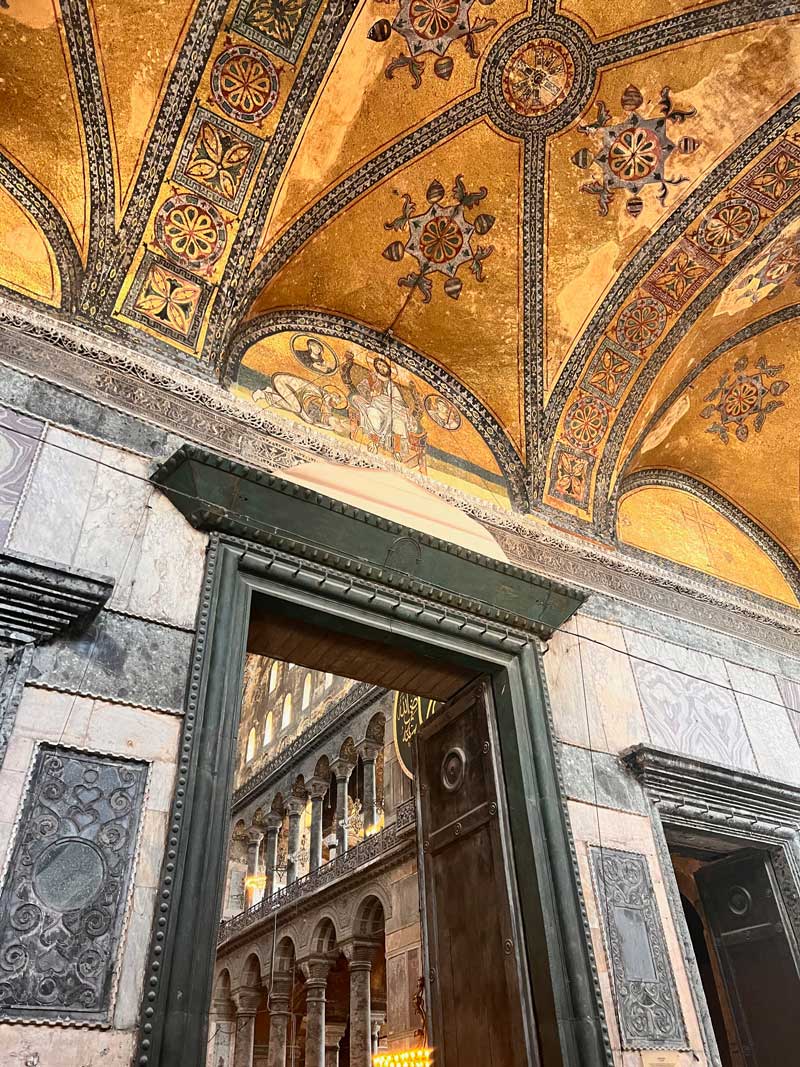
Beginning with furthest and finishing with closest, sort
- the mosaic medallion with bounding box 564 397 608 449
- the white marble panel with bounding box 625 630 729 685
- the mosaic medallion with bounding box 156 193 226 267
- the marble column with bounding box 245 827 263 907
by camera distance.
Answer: the marble column with bounding box 245 827 263 907 < the mosaic medallion with bounding box 564 397 608 449 < the white marble panel with bounding box 625 630 729 685 < the mosaic medallion with bounding box 156 193 226 267

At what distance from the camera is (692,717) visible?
582 cm

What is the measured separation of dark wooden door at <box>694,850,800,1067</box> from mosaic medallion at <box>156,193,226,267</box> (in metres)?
5.73

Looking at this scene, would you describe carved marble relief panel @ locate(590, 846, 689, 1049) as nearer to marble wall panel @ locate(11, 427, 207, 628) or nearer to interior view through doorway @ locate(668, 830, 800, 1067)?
interior view through doorway @ locate(668, 830, 800, 1067)

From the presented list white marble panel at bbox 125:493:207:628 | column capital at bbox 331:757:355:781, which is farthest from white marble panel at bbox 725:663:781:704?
column capital at bbox 331:757:355:781

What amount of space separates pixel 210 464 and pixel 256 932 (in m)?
13.6

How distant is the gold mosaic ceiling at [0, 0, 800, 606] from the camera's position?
477cm

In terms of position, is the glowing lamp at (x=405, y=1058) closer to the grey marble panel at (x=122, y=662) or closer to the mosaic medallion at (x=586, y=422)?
the mosaic medallion at (x=586, y=422)

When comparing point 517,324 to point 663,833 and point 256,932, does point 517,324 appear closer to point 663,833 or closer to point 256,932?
point 663,833

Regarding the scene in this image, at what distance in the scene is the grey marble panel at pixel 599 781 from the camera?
15.7 feet

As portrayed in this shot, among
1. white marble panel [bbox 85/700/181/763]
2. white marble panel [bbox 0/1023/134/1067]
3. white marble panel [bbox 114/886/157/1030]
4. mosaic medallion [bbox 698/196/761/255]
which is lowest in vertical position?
white marble panel [bbox 0/1023/134/1067]

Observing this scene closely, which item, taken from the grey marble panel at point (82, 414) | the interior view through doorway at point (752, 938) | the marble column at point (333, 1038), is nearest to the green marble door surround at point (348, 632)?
the grey marble panel at point (82, 414)

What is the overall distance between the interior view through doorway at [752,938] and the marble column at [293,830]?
9784 millimetres

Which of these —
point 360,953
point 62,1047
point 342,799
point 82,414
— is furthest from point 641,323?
point 360,953

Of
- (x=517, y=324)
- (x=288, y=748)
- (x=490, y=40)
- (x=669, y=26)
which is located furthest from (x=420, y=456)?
(x=288, y=748)
